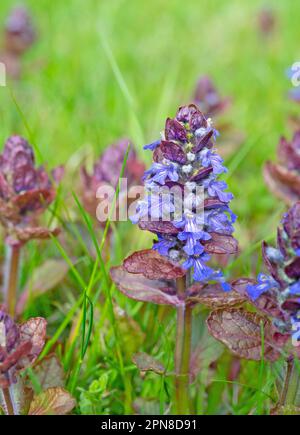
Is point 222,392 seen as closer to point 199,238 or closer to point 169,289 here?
point 169,289

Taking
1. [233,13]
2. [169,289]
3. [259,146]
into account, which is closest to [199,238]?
[169,289]

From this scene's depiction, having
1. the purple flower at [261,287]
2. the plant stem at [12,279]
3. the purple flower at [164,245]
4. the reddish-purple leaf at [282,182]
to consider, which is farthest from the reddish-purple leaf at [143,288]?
the reddish-purple leaf at [282,182]


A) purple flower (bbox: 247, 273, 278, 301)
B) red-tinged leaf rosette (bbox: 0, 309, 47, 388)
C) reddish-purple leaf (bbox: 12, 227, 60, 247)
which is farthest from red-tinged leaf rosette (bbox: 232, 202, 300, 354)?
reddish-purple leaf (bbox: 12, 227, 60, 247)

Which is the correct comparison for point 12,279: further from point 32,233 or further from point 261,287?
point 261,287

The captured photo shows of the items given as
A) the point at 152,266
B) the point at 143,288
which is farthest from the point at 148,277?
the point at 143,288

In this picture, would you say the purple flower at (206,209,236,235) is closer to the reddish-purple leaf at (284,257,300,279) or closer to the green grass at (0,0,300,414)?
the reddish-purple leaf at (284,257,300,279)

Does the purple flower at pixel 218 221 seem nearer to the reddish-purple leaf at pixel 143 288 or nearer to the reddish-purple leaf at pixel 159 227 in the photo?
the reddish-purple leaf at pixel 159 227
